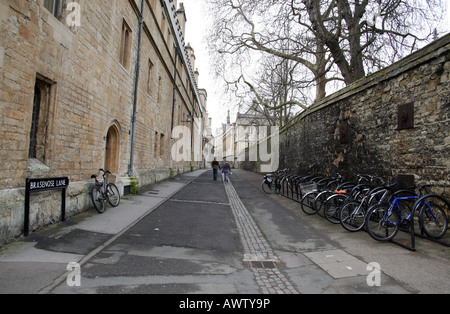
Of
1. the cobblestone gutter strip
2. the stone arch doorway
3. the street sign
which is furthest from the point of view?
the stone arch doorway

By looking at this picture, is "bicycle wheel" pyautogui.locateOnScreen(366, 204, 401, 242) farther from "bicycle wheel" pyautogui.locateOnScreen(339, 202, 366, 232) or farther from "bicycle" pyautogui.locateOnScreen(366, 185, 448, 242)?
"bicycle wheel" pyautogui.locateOnScreen(339, 202, 366, 232)

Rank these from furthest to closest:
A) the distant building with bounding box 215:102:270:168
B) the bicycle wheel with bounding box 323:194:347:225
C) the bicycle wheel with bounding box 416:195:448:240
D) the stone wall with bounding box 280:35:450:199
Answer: the distant building with bounding box 215:102:270:168 < the bicycle wheel with bounding box 323:194:347:225 < the stone wall with bounding box 280:35:450:199 < the bicycle wheel with bounding box 416:195:448:240

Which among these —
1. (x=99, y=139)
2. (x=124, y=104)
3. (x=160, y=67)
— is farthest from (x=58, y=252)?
(x=160, y=67)

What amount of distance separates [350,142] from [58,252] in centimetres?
879

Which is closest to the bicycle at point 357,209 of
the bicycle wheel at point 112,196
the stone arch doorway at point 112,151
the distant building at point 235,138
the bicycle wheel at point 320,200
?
the bicycle wheel at point 320,200

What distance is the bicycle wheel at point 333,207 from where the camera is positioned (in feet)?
21.1

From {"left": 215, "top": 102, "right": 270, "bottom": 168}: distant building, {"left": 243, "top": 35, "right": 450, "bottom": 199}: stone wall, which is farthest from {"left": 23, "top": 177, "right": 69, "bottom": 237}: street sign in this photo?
{"left": 215, "top": 102, "right": 270, "bottom": 168}: distant building

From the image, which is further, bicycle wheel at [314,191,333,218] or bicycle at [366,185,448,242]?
bicycle wheel at [314,191,333,218]

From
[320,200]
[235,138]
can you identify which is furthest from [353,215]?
[235,138]

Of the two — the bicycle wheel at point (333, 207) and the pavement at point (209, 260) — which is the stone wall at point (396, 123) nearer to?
the bicycle wheel at point (333, 207)

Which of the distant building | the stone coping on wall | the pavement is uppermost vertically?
the distant building

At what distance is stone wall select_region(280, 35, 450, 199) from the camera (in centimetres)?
545

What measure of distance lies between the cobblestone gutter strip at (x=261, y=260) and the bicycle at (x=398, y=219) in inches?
79.3
